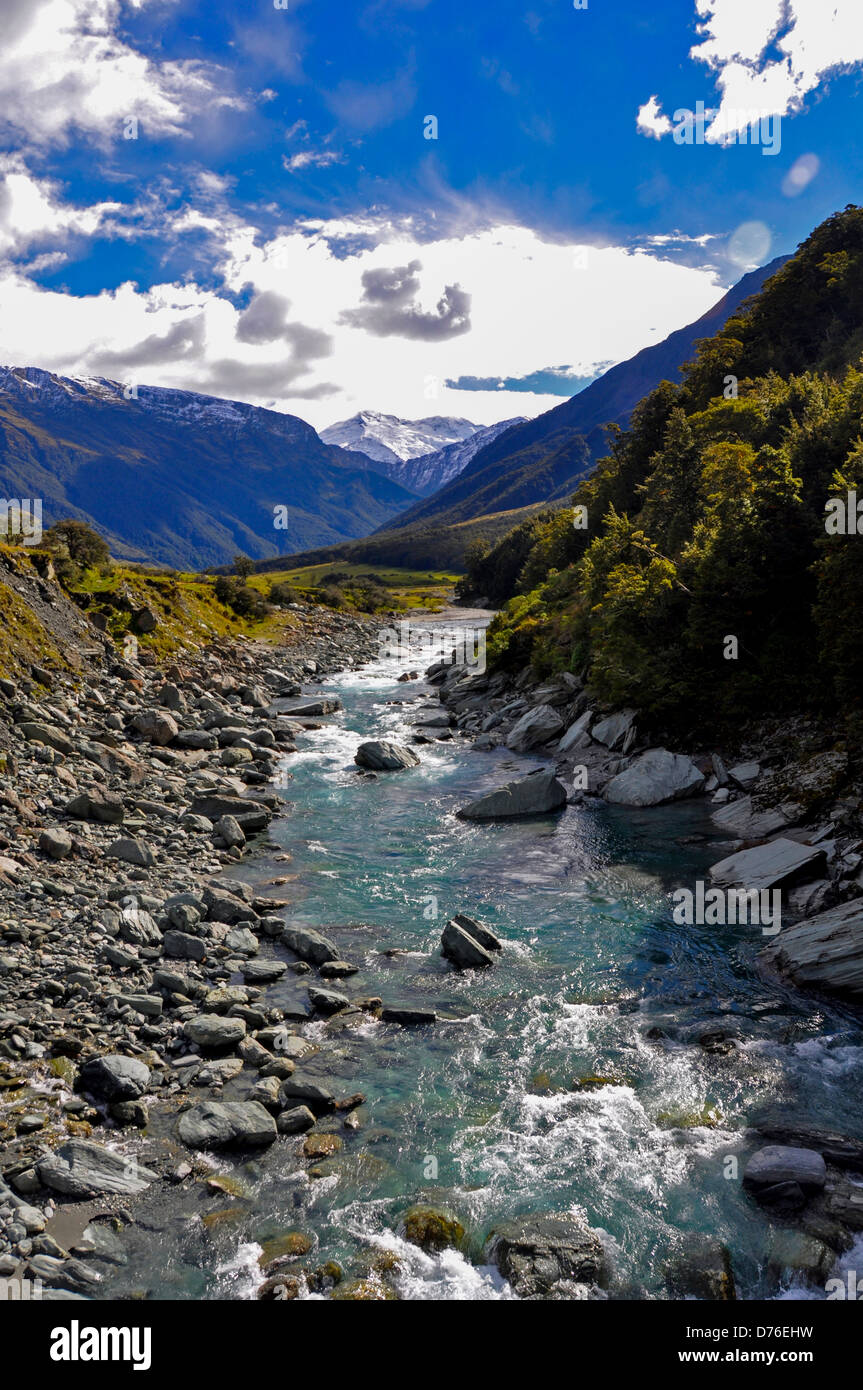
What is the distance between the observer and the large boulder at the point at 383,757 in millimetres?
37156

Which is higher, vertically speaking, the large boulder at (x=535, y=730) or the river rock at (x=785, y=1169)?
the large boulder at (x=535, y=730)

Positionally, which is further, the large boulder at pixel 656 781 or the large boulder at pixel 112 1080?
the large boulder at pixel 656 781

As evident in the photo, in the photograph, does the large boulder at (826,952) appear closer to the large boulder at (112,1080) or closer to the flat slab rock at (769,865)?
the flat slab rock at (769,865)

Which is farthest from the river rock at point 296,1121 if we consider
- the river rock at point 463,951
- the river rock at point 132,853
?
the river rock at point 132,853

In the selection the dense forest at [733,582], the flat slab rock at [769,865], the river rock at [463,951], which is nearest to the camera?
the river rock at [463,951]

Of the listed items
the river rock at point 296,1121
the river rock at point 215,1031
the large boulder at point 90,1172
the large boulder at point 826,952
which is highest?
the large boulder at point 826,952

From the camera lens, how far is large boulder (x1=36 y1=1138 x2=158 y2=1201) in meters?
10.4

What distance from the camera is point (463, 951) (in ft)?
59.9

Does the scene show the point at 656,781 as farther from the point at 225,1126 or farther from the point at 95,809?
the point at 225,1126

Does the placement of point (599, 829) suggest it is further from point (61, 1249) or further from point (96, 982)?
point (61, 1249)

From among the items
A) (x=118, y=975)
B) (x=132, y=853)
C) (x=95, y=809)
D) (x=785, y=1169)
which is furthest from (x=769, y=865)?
(x=95, y=809)

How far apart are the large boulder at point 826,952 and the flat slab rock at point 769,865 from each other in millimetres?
2117
